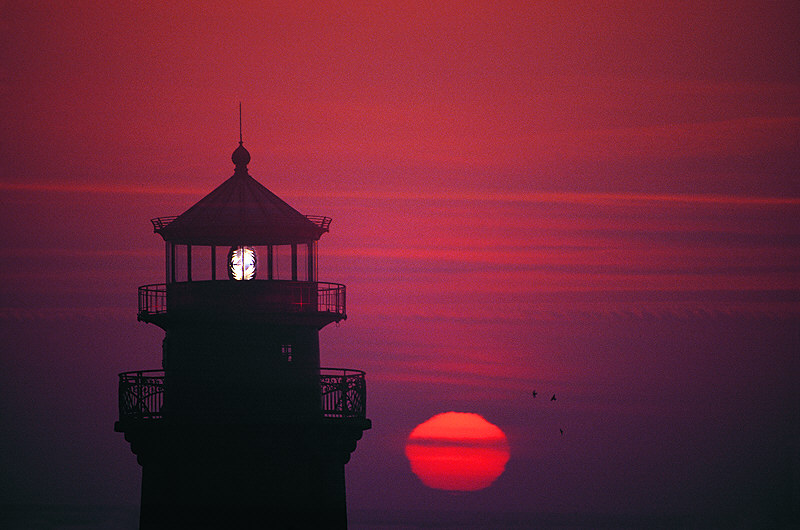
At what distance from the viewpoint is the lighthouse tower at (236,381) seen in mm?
32500

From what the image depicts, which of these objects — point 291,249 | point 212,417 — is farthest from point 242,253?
point 212,417

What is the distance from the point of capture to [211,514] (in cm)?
3306

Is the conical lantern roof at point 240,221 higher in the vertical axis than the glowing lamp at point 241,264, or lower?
higher

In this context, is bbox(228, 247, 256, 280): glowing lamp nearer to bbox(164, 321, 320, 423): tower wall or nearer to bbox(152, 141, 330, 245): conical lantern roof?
bbox(152, 141, 330, 245): conical lantern roof

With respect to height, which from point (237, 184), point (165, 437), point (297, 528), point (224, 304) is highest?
point (237, 184)

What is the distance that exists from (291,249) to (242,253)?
1130 mm

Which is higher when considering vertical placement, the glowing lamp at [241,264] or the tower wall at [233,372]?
the glowing lamp at [241,264]

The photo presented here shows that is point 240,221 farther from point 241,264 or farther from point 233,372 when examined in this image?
point 233,372

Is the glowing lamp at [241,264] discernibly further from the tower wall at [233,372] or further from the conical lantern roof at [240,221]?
the tower wall at [233,372]

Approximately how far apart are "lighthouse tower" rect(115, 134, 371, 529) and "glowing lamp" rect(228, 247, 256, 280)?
2 cm

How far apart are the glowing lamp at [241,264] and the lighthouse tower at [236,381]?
0.02 m

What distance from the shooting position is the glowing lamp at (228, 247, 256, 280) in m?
32.7

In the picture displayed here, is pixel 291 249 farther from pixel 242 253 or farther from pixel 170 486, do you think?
pixel 170 486

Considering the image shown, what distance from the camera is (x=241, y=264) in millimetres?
32719
